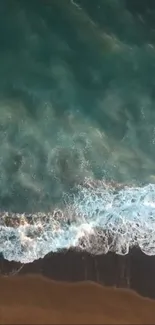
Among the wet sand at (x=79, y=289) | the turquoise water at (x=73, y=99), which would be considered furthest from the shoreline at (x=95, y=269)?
the turquoise water at (x=73, y=99)

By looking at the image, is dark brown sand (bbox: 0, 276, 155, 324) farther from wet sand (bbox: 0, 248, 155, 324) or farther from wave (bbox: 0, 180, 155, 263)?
wave (bbox: 0, 180, 155, 263)

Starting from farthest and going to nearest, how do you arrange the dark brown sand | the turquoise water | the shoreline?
1. the turquoise water
2. the shoreline
3. the dark brown sand

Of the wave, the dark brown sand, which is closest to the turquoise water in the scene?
the wave

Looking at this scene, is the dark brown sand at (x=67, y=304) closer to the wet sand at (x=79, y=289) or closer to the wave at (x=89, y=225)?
the wet sand at (x=79, y=289)

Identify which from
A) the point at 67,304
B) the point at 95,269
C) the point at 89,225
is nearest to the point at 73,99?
the point at 89,225

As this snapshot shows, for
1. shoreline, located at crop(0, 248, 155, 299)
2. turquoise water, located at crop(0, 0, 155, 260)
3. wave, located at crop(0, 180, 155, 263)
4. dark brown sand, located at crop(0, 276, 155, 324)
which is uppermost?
turquoise water, located at crop(0, 0, 155, 260)

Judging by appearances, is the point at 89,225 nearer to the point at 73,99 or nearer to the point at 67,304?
the point at 67,304
